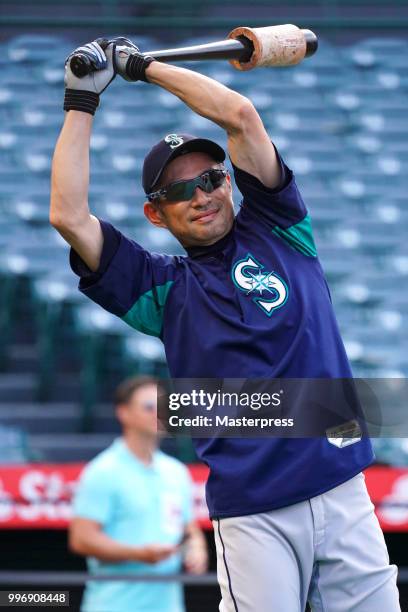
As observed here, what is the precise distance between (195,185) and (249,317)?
37cm

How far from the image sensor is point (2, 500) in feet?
16.6

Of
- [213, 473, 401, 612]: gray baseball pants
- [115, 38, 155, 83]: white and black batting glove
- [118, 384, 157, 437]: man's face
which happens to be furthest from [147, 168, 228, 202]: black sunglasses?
[118, 384, 157, 437]: man's face

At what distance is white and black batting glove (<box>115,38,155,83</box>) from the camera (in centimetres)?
263

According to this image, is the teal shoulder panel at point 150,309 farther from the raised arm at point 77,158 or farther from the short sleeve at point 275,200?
the short sleeve at point 275,200

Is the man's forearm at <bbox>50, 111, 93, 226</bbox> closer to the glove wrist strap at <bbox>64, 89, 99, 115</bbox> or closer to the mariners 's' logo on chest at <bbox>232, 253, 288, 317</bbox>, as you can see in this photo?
the glove wrist strap at <bbox>64, 89, 99, 115</bbox>

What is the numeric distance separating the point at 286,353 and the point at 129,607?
1914 millimetres

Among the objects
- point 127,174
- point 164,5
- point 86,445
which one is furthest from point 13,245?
point 164,5

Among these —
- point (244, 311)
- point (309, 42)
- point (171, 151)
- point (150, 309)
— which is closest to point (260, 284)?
point (244, 311)

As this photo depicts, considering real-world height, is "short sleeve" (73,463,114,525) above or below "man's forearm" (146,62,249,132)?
below

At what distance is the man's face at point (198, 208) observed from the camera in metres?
2.68

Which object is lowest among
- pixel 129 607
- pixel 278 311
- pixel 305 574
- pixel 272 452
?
pixel 129 607

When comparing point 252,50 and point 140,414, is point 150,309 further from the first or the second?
point 140,414

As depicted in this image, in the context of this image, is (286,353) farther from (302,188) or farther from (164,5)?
(164,5)

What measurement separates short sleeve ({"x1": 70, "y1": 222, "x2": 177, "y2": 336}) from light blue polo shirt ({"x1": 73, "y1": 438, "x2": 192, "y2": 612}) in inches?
61.5
